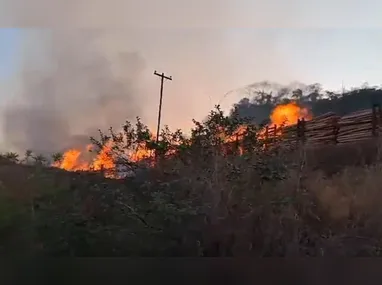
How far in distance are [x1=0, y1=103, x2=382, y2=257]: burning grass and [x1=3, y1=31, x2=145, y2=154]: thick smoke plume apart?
252mm

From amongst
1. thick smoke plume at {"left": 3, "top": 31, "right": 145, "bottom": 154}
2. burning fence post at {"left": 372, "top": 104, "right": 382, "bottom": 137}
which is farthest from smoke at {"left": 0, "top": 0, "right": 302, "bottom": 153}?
burning fence post at {"left": 372, "top": 104, "right": 382, "bottom": 137}

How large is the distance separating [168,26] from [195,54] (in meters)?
0.28

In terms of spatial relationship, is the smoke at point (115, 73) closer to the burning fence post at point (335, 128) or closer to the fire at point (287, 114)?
the fire at point (287, 114)

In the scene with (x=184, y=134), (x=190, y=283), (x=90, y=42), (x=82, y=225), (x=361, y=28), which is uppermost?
(x=361, y=28)

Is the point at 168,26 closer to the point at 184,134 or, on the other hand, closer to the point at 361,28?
the point at 184,134

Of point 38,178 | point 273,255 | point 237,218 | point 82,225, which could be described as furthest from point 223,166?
point 38,178

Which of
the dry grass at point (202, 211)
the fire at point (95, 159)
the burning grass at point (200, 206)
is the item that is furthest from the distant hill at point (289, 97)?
the fire at point (95, 159)

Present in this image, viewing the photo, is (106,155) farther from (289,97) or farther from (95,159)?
(289,97)

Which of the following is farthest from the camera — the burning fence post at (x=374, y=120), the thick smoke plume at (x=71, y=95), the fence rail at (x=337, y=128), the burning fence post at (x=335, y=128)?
the burning fence post at (x=335, y=128)

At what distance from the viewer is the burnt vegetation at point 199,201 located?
80.0 inches

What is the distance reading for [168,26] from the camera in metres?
2.32

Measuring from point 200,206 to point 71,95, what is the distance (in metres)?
1.00

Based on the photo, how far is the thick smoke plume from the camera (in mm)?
2396

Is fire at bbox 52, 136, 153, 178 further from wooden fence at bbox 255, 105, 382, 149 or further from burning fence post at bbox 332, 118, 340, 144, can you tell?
burning fence post at bbox 332, 118, 340, 144
